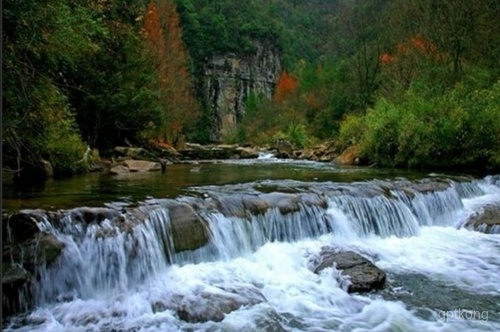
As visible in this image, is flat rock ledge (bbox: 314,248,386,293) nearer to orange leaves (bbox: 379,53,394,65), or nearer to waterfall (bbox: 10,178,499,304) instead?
waterfall (bbox: 10,178,499,304)

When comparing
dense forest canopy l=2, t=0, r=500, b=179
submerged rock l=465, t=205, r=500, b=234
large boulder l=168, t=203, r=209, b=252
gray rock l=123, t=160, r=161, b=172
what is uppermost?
dense forest canopy l=2, t=0, r=500, b=179

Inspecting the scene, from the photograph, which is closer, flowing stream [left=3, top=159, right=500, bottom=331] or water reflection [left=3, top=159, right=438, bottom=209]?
flowing stream [left=3, top=159, right=500, bottom=331]

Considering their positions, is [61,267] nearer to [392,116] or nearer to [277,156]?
[392,116]

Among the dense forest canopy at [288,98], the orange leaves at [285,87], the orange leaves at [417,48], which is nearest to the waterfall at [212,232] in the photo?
the dense forest canopy at [288,98]

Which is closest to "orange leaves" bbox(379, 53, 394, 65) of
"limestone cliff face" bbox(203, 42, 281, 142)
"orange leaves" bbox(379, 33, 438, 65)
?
"orange leaves" bbox(379, 33, 438, 65)

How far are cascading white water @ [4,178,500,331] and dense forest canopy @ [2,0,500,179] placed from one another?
2.55 metres

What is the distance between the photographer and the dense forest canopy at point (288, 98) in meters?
7.85

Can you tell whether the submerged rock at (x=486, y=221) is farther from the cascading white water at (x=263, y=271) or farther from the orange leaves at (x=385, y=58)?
the orange leaves at (x=385, y=58)

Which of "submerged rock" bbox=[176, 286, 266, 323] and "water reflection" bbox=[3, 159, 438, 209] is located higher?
"water reflection" bbox=[3, 159, 438, 209]

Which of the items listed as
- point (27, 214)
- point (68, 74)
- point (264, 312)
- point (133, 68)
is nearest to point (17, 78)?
point (27, 214)

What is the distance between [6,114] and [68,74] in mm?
10941

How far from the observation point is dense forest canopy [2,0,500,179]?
7.85 m

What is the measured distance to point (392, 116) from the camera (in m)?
20.0

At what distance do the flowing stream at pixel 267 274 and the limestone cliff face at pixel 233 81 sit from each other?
59.1 m
